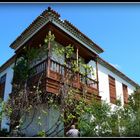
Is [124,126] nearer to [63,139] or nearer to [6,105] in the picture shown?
[6,105]

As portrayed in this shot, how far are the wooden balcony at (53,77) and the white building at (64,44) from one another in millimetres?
337

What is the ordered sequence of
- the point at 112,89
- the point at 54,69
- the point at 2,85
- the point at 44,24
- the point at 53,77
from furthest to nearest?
the point at 112,89, the point at 2,85, the point at 44,24, the point at 54,69, the point at 53,77

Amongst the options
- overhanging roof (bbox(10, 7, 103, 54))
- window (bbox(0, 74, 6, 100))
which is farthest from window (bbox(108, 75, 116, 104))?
window (bbox(0, 74, 6, 100))

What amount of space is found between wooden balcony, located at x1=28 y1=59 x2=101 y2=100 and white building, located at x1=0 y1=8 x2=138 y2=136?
1.11 feet

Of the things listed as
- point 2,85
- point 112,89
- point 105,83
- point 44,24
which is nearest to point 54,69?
point 44,24

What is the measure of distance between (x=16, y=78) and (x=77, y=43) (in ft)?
12.8

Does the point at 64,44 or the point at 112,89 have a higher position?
the point at 64,44

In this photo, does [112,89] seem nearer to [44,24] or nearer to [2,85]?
[2,85]

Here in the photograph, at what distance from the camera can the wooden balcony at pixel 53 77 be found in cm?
1212

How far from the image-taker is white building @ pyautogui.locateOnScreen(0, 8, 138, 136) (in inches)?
528

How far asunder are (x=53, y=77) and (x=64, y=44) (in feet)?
10.2

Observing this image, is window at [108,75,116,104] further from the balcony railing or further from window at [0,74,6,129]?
window at [0,74,6,129]

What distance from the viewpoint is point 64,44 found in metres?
15.4

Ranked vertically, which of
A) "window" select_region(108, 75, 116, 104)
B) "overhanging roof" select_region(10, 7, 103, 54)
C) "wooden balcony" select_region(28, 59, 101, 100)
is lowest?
"wooden balcony" select_region(28, 59, 101, 100)
